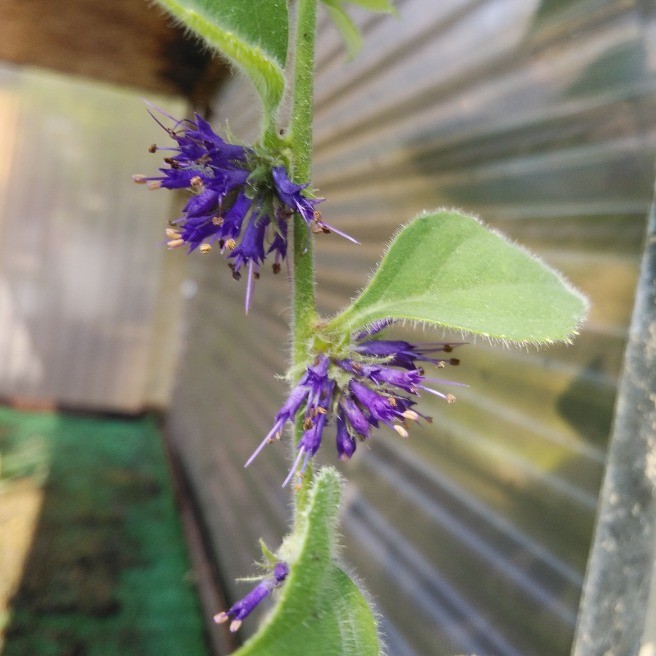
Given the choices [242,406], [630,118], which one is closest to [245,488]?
[242,406]

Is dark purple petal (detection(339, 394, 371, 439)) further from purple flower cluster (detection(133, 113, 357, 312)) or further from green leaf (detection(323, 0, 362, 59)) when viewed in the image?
green leaf (detection(323, 0, 362, 59))

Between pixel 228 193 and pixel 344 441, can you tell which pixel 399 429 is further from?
pixel 228 193

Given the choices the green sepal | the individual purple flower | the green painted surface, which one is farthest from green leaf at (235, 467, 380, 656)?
the green painted surface

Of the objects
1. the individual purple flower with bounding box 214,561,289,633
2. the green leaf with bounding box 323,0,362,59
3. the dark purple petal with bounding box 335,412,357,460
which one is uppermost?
the green leaf with bounding box 323,0,362,59

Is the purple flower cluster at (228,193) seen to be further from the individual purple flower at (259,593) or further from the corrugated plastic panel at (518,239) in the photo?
the corrugated plastic panel at (518,239)

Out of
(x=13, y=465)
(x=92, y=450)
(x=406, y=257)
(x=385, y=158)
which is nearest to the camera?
(x=406, y=257)

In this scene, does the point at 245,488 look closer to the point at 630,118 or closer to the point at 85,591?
the point at 85,591
